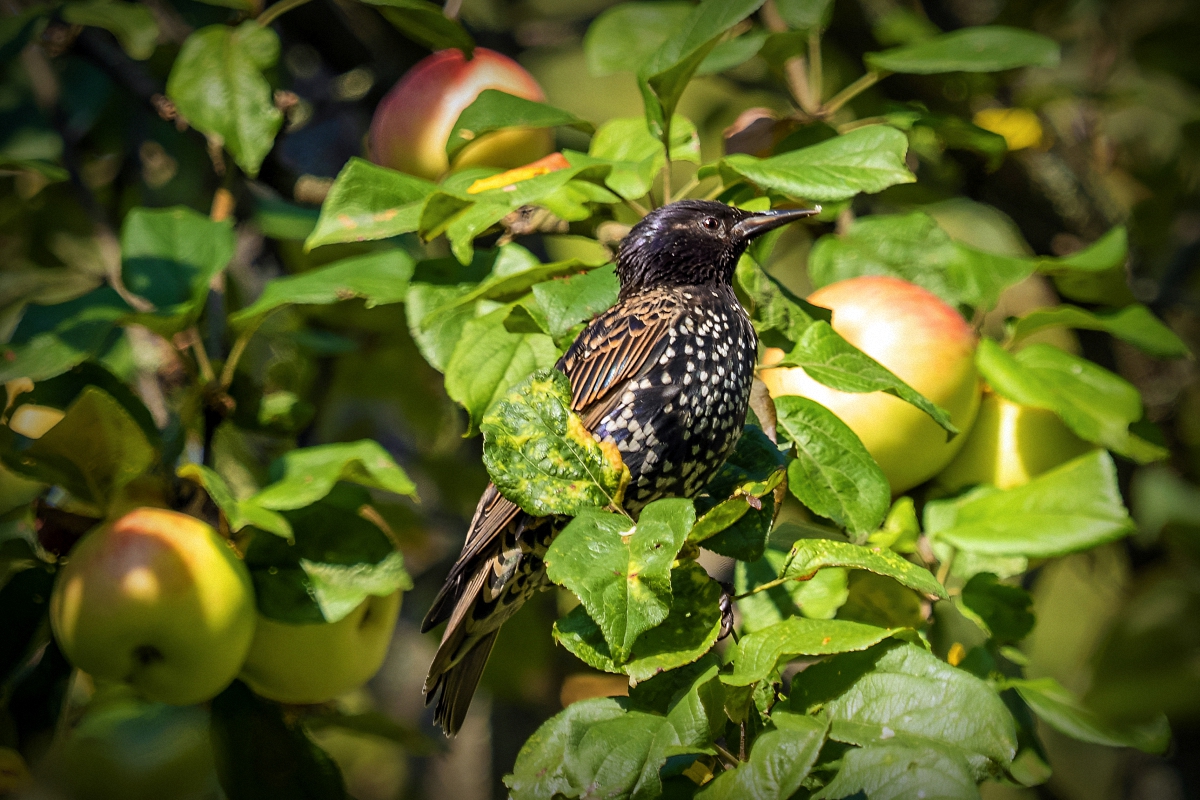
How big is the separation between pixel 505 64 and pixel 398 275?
2.53 ft

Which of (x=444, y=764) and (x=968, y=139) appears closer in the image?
(x=968, y=139)

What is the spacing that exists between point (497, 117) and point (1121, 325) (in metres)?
1.52

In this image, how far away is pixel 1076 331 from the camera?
326 cm

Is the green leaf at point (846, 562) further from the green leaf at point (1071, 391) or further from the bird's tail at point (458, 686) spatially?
the bird's tail at point (458, 686)

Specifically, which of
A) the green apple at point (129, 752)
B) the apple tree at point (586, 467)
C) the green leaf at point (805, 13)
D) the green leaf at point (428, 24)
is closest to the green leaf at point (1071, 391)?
the apple tree at point (586, 467)

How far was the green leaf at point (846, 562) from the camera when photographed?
146 cm

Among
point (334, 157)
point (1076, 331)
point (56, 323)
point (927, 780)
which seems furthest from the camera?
point (334, 157)

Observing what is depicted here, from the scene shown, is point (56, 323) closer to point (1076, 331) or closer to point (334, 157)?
point (334, 157)

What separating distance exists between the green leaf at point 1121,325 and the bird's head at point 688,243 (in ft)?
2.13

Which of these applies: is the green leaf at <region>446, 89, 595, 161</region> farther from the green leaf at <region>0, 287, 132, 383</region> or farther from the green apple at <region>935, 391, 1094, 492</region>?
the green apple at <region>935, 391, 1094, 492</region>

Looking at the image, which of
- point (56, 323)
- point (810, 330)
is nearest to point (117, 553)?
point (56, 323)

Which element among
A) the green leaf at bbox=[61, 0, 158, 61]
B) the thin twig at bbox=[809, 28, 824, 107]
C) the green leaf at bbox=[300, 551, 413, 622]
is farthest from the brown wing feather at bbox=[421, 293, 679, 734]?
the green leaf at bbox=[61, 0, 158, 61]

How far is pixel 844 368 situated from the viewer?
5.72 ft

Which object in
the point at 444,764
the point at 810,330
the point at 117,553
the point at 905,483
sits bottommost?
the point at 444,764
